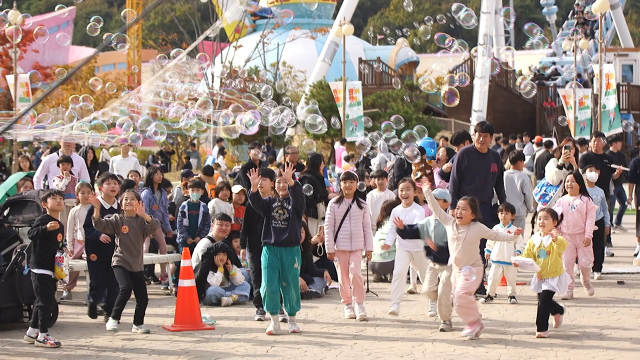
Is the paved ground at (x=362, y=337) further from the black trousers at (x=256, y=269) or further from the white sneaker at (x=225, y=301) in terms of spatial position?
the black trousers at (x=256, y=269)

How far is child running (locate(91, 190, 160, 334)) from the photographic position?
746 cm

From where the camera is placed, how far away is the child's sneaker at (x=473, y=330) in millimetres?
7004

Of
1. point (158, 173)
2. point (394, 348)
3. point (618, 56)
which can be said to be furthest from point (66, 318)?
point (618, 56)

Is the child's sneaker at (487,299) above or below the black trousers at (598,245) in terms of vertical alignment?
below

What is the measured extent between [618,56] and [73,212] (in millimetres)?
28101

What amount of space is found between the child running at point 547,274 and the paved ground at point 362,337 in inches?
6.3

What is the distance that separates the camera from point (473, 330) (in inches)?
276

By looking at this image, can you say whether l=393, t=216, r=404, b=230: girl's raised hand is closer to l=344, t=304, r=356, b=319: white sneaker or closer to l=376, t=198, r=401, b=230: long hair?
l=344, t=304, r=356, b=319: white sneaker

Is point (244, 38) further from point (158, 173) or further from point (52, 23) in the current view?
point (158, 173)

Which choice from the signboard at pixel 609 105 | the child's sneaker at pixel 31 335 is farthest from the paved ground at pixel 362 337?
the signboard at pixel 609 105

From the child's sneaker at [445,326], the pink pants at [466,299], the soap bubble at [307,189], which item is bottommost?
the child's sneaker at [445,326]

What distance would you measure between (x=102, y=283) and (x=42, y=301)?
3.73 ft

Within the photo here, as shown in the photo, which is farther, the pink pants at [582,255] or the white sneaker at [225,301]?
the pink pants at [582,255]

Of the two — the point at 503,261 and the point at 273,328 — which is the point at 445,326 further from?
the point at 503,261
